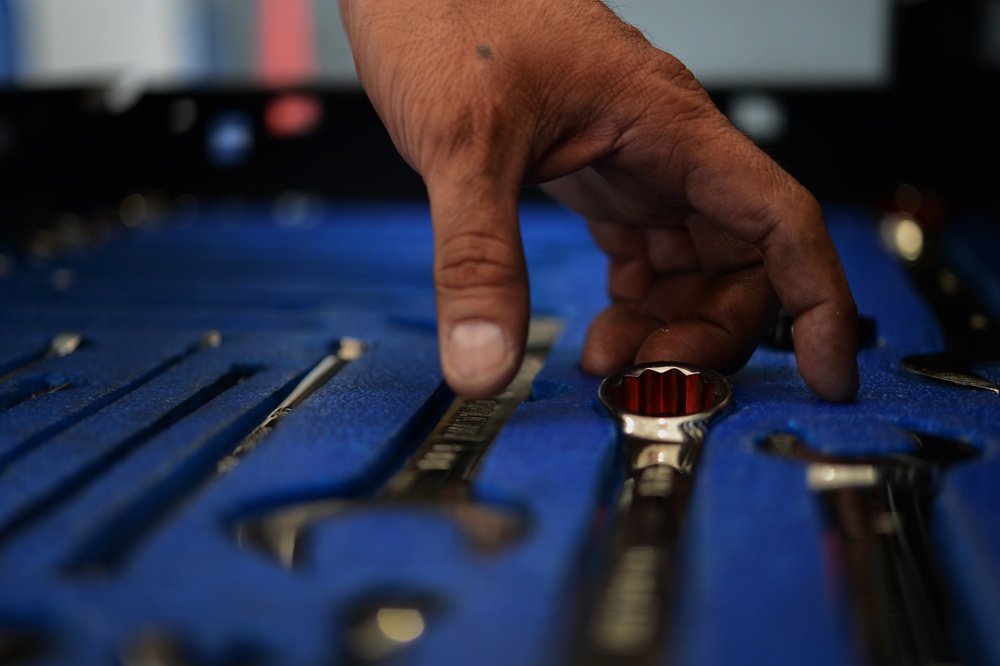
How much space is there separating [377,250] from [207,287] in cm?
32

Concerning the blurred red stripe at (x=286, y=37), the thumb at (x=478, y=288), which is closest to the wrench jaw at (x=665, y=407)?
the thumb at (x=478, y=288)

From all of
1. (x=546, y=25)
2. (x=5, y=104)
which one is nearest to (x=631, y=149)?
(x=546, y=25)

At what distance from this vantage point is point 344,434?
695 mm

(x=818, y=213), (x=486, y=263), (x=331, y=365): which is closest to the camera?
(x=486, y=263)

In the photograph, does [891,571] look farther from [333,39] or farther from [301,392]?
[333,39]

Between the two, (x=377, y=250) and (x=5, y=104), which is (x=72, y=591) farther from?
(x=5, y=104)

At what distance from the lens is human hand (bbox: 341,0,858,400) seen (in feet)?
2.13

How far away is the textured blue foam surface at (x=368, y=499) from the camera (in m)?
0.46

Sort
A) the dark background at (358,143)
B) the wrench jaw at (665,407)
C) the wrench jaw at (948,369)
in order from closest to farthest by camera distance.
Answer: the wrench jaw at (665,407)
the wrench jaw at (948,369)
the dark background at (358,143)

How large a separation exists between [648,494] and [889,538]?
0.14 metres

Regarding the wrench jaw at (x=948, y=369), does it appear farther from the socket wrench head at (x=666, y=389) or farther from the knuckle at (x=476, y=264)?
the knuckle at (x=476, y=264)

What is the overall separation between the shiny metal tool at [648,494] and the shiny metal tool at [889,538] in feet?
0.22

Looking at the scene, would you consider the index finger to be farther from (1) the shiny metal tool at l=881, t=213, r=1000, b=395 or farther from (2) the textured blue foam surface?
(1) the shiny metal tool at l=881, t=213, r=1000, b=395

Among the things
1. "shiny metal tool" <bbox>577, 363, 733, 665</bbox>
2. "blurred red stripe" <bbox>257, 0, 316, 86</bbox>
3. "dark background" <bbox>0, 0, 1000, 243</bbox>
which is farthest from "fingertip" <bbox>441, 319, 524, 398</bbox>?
"blurred red stripe" <bbox>257, 0, 316, 86</bbox>
